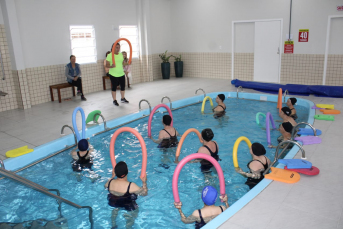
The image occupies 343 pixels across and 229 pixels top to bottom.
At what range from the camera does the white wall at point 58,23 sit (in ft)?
31.1

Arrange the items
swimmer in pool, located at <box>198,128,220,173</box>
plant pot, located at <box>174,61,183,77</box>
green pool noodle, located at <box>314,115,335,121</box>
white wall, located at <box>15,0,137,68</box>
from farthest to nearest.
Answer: plant pot, located at <box>174,61,183,77</box> < white wall, located at <box>15,0,137,68</box> < green pool noodle, located at <box>314,115,335,121</box> < swimmer in pool, located at <box>198,128,220,173</box>

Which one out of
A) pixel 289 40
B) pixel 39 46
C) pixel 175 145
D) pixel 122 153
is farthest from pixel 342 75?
pixel 39 46

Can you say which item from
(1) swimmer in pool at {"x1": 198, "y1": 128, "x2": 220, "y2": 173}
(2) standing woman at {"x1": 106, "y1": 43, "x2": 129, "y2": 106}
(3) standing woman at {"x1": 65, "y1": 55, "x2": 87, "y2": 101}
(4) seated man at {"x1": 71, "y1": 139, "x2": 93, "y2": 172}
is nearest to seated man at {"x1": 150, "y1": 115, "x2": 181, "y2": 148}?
(1) swimmer in pool at {"x1": 198, "y1": 128, "x2": 220, "y2": 173}

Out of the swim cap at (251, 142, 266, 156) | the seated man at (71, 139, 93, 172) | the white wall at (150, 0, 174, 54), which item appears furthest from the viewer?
the white wall at (150, 0, 174, 54)

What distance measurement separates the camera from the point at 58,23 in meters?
10.2

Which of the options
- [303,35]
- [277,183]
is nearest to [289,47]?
[303,35]

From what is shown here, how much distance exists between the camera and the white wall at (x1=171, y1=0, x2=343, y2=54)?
10758 millimetres

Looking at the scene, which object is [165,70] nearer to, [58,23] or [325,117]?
[58,23]

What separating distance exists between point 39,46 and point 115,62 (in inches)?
108

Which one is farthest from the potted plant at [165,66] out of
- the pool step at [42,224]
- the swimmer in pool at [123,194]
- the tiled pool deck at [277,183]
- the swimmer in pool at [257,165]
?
the pool step at [42,224]

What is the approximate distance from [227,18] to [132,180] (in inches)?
384

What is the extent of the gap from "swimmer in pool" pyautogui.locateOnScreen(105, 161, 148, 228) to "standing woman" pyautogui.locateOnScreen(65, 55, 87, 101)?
6736 millimetres

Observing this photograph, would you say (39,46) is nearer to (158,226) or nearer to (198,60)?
(198,60)

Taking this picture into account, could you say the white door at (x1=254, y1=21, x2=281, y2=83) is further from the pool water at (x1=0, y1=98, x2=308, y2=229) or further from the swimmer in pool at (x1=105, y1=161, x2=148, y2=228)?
the swimmer in pool at (x1=105, y1=161, x2=148, y2=228)
